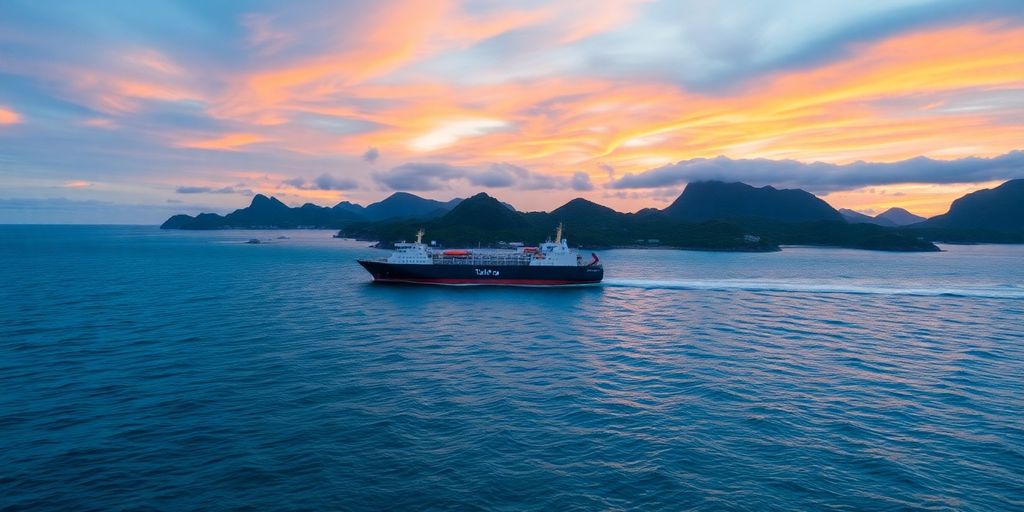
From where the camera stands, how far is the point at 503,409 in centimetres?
2591

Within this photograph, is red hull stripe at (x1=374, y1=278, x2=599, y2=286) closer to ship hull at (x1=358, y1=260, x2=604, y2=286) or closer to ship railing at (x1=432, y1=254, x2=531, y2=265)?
ship hull at (x1=358, y1=260, x2=604, y2=286)

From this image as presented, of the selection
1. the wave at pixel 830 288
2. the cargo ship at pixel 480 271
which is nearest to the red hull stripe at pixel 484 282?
the cargo ship at pixel 480 271

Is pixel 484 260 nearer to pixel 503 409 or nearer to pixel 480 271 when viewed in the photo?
pixel 480 271

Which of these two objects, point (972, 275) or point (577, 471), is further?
point (972, 275)

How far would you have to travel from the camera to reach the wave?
7394 centimetres

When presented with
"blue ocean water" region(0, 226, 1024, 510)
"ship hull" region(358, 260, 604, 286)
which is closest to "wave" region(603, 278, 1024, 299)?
"ship hull" region(358, 260, 604, 286)

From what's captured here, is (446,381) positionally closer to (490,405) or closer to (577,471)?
(490,405)

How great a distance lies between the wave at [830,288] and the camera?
73.9m

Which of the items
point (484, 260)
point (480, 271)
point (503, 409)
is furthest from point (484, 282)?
point (503, 409)

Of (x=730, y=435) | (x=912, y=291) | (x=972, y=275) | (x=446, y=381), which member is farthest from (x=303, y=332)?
(x=972, y=275)

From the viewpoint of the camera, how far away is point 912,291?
76000 millimetres

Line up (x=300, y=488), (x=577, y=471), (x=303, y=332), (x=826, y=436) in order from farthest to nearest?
(x=303, y=332), (x=826, y=436), (x=577, y=471), (x=300, y=488)

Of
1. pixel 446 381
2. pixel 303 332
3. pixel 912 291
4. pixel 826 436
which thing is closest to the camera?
pixel 826 436

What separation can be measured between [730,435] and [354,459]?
55.8ft
